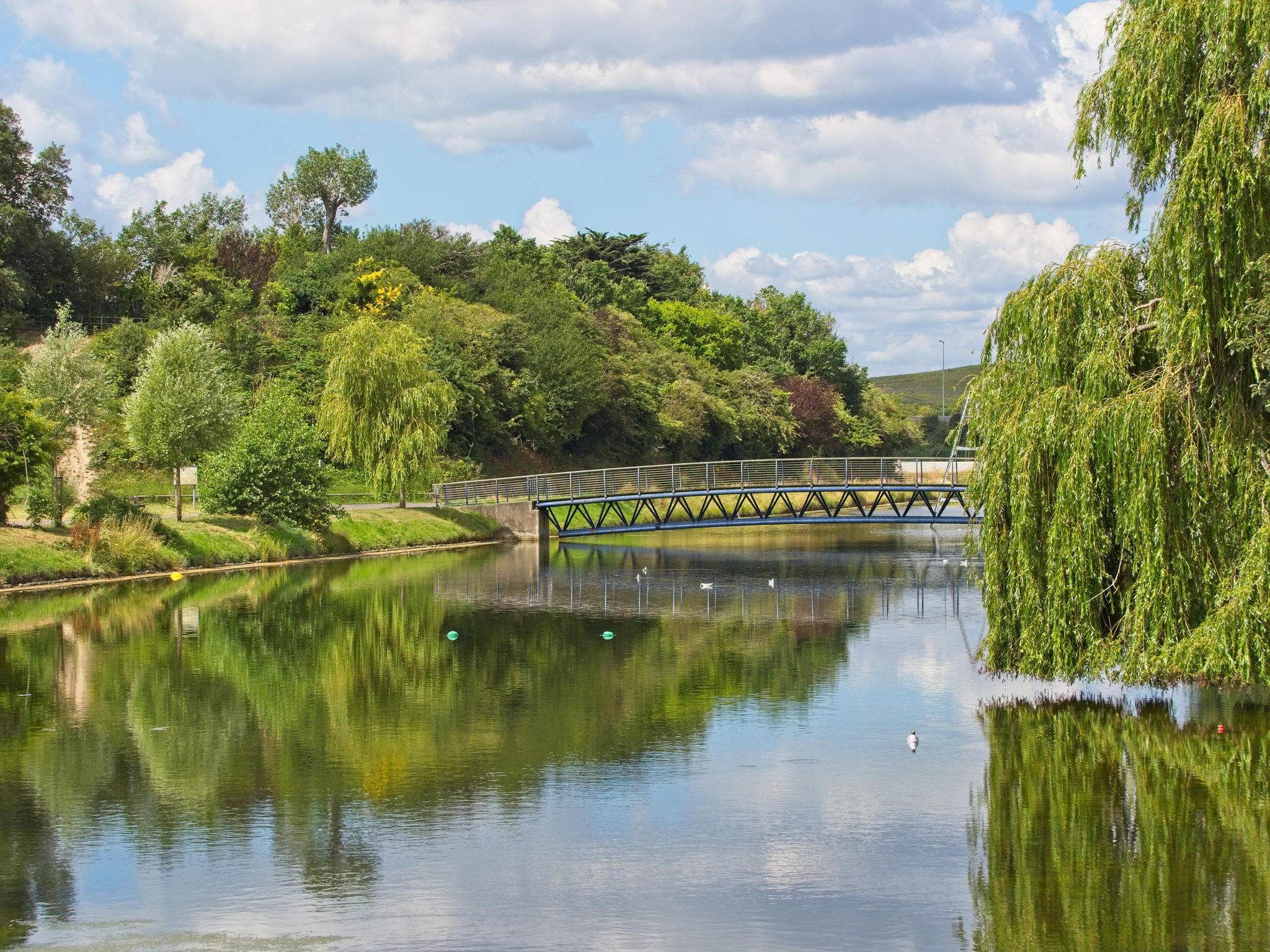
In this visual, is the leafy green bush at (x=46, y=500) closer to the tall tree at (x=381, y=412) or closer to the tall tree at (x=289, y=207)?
the tall tree at (x=381, y=412)

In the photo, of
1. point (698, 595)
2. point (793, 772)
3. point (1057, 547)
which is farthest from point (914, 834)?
point (698, 595)

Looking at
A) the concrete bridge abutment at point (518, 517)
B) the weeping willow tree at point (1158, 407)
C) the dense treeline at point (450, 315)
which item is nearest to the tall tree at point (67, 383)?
the dense treeline at point (450, 315)

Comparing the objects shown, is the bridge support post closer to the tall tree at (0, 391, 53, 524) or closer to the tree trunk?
the tall tree at (0, 391, 53, 524)

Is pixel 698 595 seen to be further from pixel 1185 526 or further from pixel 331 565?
pixel 1185 526

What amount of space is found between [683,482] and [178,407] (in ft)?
70.3

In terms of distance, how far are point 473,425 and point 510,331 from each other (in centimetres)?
654

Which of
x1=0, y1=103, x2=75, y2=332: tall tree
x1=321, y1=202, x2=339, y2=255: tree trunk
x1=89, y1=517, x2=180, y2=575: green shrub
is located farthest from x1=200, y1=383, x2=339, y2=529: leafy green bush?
x1=321, y1=202, x2=339, y2=255: tree trunk

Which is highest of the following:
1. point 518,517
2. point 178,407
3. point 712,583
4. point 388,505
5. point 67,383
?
point 67,383

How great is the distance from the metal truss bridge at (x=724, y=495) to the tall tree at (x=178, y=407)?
549 inches

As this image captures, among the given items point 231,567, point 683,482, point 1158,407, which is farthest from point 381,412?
point 1158,407

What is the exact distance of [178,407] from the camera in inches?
1890

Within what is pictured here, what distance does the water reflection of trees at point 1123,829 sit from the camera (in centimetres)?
1328

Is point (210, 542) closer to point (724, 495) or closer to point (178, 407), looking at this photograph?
point (178, 407)

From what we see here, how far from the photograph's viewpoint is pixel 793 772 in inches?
755
